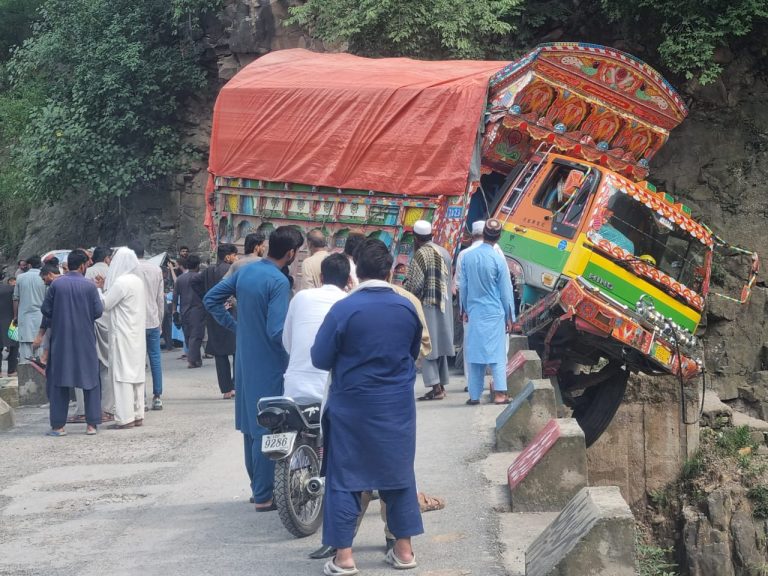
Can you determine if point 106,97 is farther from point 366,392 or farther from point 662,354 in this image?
point 366,392

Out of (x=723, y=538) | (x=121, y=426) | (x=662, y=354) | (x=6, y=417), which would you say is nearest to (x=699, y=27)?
(x=662, y=354)

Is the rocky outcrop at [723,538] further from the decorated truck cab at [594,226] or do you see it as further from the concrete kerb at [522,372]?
the concrete kerb at [522,372]

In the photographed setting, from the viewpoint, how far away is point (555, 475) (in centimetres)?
695

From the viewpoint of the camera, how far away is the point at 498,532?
660 centimetres

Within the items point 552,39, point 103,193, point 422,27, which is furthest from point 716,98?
point 103,193

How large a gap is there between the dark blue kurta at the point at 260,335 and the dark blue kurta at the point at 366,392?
4.32 ft

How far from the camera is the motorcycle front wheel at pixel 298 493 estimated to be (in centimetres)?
633

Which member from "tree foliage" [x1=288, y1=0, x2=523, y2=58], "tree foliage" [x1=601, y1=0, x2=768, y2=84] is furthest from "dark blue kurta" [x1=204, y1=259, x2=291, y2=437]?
"tree foliage" [x1=601, y1=0, x2=768, y2=84]

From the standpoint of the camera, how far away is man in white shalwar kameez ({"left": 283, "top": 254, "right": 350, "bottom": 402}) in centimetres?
649

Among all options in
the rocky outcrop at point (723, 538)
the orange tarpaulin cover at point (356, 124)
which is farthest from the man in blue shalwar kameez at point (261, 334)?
the rocky outcrop at point (723, 538)

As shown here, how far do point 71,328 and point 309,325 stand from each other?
476cm

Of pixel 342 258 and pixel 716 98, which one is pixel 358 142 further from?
pixel 716 98

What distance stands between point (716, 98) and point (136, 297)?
1307 centimetres

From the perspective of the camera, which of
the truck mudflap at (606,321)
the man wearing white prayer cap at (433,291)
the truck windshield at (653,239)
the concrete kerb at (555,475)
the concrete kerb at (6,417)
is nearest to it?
the concrete kerb at (555,475)
